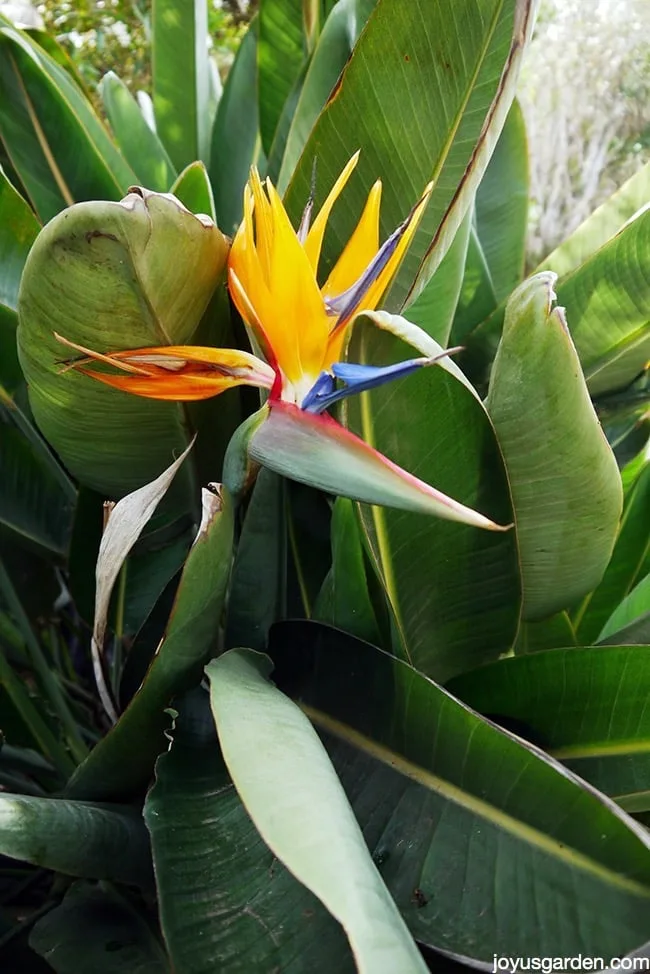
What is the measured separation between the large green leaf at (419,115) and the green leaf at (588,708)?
210 millimetres

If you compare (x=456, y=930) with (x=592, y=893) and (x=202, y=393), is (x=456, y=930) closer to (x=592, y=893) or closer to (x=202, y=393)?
(x=592, y=893)

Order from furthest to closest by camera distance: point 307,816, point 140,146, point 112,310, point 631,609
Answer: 1. point 140,146
2. point 631,609
3. point 112,310
4. point 307,816

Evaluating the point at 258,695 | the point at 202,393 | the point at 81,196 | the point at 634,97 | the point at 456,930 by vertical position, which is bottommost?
the point at 456,930

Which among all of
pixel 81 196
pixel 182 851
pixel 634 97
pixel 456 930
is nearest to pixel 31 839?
pixel 182 851

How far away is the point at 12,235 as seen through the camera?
20.3 inches

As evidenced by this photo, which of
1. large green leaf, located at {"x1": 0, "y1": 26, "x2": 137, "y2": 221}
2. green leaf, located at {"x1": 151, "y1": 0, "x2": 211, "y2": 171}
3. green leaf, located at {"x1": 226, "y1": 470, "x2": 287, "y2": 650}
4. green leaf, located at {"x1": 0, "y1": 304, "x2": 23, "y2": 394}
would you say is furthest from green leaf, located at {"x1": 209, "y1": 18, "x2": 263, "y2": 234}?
green leaf, located at {"x1": 226, "y1": 470, "x2": 287, "y2": 650}

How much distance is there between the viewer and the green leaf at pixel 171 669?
34 cm

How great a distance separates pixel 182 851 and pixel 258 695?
3.3 inches

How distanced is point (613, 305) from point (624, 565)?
7.3 inches

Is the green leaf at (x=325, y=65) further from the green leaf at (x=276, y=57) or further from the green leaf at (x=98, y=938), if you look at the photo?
the green leaf at (x=98, y=938)

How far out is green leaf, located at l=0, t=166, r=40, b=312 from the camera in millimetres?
500

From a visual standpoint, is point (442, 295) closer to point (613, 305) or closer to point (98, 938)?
point (613, 305)

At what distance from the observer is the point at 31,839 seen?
1.14ft

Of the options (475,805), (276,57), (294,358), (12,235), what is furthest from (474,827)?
(276,57)
